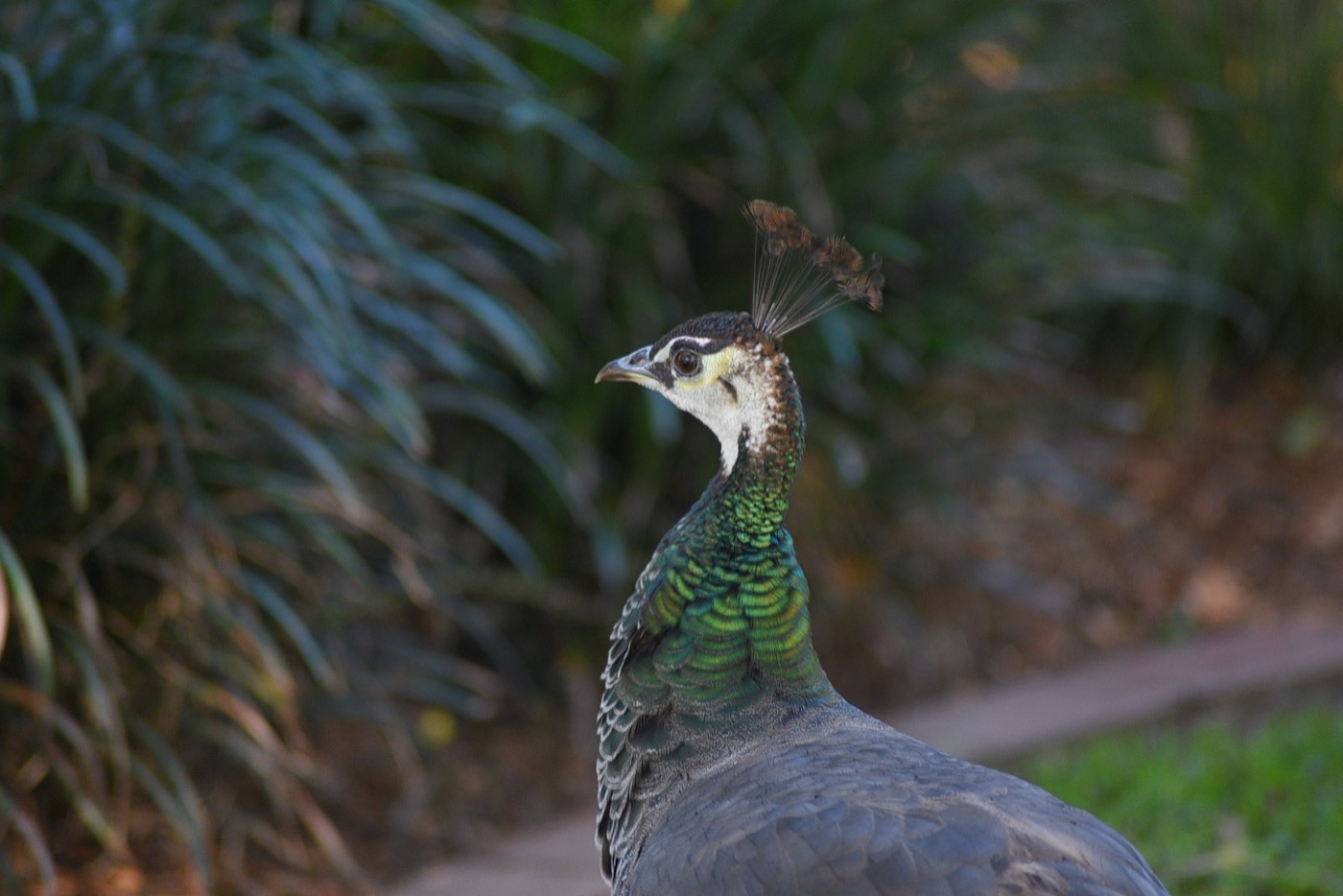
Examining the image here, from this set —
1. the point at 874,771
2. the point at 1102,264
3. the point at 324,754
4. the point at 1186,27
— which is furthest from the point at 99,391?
the point at 1186,27

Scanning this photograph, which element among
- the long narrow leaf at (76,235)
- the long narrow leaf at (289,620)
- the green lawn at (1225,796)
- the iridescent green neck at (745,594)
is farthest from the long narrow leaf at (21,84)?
the green lawn at (1225,796)

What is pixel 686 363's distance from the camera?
94.8 inches

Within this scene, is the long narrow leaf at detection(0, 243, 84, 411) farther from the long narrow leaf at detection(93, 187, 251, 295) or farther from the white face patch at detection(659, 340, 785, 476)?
the white face patch at detection(659, 340, 785, 476)

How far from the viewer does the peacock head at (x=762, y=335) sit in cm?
234

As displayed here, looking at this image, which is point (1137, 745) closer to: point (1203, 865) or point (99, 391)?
point (1203, 865)

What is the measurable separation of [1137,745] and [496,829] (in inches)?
67.6

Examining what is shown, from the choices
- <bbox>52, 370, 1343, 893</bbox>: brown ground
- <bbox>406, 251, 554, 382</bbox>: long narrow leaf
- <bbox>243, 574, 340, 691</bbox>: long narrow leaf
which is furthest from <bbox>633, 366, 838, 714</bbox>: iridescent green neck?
<bbox>52, 370, 1343, 893</bbox>: brown ground

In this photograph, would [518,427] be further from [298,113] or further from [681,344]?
[681,344]

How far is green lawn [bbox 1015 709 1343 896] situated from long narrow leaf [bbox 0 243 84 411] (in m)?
2.44

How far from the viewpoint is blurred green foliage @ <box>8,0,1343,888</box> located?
3172 mm

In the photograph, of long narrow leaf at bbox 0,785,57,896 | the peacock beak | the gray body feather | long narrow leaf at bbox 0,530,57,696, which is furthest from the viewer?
long narrow leaf at bbox 0,785,57,896

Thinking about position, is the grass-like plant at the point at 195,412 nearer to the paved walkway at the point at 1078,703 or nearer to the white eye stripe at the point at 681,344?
the paved walkway at the point at 1078,703

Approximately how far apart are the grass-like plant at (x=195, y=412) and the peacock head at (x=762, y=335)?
1038mm

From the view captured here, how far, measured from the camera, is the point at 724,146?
4582 millimetres
